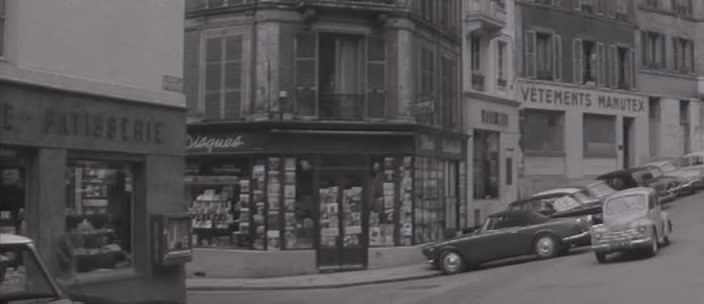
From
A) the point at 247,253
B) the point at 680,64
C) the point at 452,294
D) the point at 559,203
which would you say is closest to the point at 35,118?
the point at 452,294

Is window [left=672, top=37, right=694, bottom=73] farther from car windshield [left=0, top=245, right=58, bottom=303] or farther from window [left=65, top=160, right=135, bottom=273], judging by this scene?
car windshield [left=0, top=245, right=58, bottom=303]

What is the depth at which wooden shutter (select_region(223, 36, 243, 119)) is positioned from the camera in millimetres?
26172

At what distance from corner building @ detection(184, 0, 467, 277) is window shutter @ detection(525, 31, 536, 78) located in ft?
39.0

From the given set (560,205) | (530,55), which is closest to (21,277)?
(560,205)

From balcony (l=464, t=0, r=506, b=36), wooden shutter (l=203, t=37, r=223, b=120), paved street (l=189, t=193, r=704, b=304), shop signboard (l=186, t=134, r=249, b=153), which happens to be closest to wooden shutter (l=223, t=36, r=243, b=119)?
wooden shutter (l=203, t=37, r=223, b=120)

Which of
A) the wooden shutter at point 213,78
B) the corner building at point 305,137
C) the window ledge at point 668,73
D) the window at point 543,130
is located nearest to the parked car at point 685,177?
the window at point 543,130

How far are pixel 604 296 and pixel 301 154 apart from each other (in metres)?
12.1

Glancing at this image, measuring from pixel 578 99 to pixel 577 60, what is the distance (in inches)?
71.1

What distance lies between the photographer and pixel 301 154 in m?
25.3

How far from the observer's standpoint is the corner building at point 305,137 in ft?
82.8

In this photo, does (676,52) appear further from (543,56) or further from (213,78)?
(213,78)

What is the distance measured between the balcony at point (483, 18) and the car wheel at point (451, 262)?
38.3ft

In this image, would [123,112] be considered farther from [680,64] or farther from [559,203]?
[680,64]

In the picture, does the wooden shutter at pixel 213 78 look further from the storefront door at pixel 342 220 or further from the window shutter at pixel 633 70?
the window shutter at pixel 633 70
